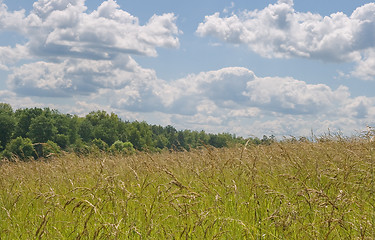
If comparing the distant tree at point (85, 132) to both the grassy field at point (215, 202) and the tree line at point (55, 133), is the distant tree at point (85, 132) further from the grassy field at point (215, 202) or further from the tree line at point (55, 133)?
the grassy field at point (215, 202)

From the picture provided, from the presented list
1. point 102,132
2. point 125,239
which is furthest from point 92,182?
point 102,132

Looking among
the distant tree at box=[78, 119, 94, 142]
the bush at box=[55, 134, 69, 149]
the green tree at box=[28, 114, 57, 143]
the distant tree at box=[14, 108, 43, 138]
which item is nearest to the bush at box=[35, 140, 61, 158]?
the green tree at box=[28, 114, 57, 143]

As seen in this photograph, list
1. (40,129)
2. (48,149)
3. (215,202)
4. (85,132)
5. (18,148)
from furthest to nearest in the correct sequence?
(85,132) → (40,129) → (18,148) → (48,149) → (215,202)

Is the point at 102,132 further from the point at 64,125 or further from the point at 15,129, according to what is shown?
the point at 15,129

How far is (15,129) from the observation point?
63.2 meters

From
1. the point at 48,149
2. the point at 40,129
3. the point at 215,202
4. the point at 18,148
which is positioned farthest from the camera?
the point at 40,129

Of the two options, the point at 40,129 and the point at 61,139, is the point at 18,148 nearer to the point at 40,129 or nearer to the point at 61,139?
the point at 40,129

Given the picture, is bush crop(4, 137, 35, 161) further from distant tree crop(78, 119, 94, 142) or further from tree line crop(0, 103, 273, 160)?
distant tree crop(78, 119, 94, 142)

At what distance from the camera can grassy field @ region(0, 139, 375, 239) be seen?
3727 mm

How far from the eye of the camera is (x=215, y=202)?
4051 millimetres

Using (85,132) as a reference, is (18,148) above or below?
below

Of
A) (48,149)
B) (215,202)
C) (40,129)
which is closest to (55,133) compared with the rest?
(40,129)

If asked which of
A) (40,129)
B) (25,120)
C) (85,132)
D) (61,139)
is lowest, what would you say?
(61,139)

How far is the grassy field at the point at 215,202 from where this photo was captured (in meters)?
3.73
